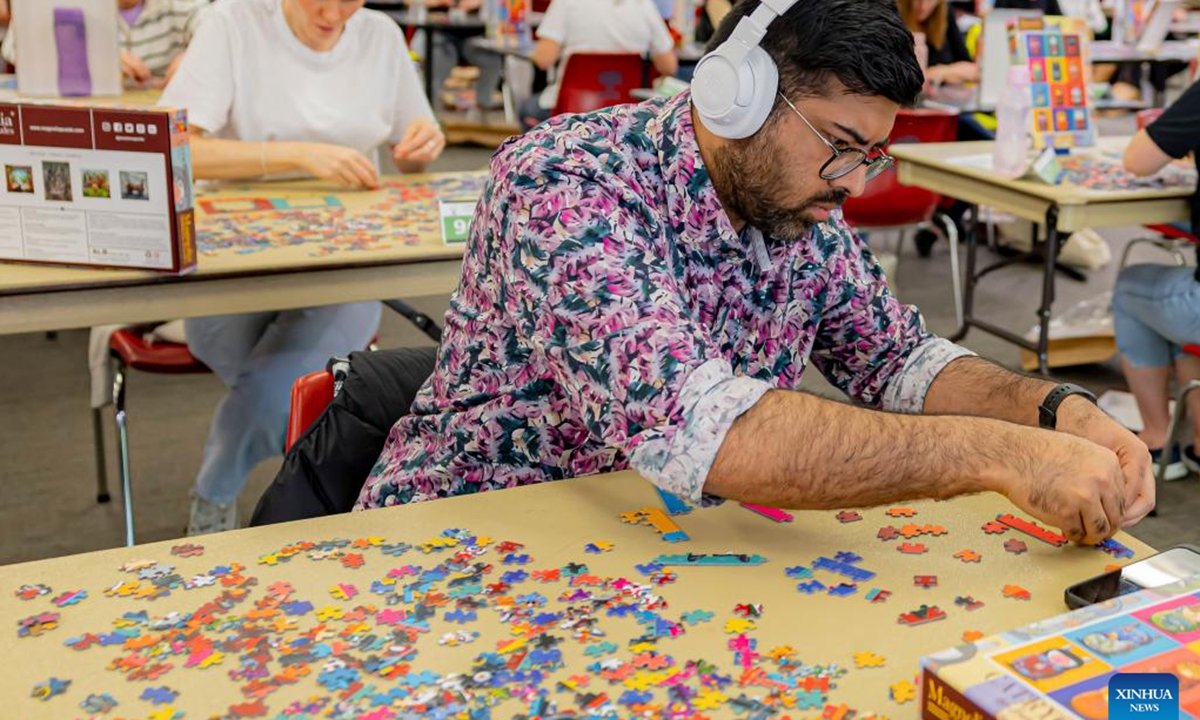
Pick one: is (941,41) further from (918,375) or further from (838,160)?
(838,160)

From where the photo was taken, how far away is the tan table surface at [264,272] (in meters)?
2.45

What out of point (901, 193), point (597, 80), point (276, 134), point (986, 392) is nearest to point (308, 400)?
point (986, 392)

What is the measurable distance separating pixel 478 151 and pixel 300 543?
686 cm

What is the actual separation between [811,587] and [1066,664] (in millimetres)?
327

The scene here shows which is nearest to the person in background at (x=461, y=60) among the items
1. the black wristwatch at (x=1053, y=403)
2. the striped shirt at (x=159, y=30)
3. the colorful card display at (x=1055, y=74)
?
the striped shirt at (x=159, y=30)

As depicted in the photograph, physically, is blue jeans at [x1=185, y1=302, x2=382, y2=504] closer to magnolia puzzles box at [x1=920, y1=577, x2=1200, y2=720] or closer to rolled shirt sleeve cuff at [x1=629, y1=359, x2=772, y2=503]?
rolled shirt sleeve cuff at [x1=629, y1=359, x2=772, y2=503]

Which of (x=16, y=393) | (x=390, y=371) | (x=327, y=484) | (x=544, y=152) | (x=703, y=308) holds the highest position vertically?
(x=544, y=152)

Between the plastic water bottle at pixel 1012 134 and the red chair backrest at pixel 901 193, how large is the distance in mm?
722

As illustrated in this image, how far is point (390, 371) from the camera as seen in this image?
1882 mm

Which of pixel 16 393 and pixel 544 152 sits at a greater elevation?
pixel 544 152

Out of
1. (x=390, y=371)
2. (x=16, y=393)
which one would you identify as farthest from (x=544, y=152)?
(x=16, y=393)

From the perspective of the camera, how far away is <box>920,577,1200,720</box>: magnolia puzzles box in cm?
105

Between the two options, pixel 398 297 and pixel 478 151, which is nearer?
pixel 398 297

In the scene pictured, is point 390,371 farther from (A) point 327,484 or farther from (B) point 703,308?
(B) point 703,308
